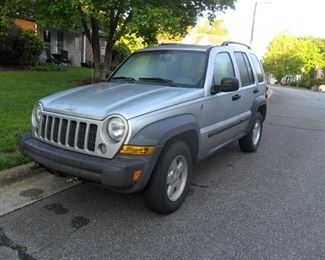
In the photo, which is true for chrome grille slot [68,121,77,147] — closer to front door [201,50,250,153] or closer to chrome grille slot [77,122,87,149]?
chrome grille slot [77,122,87,149]

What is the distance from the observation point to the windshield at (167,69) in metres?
5.34

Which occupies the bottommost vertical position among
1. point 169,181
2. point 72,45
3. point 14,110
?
point 14,110

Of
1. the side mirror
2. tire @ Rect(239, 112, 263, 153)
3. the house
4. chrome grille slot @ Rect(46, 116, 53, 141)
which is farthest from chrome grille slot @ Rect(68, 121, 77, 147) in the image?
the house

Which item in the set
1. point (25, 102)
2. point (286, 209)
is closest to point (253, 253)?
point (286, 209)

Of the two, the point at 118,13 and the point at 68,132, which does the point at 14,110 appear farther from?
the point at 118,13

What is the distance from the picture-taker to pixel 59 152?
14.1 ft

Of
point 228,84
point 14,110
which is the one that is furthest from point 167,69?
point 14,110

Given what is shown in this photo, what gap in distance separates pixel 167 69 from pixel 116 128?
5.70 feet

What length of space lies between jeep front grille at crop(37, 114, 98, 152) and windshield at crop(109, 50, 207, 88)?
139 centimetres

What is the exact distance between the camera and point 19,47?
19.6 m

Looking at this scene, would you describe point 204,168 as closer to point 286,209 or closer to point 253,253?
point 286,209

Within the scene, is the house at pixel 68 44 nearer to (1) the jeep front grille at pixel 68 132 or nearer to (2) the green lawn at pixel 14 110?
(2) the green lawn at pixel 14 110

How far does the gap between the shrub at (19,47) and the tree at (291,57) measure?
189 feet

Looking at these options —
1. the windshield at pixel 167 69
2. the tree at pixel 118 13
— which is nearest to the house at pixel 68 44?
the tree at pixel 118 13
